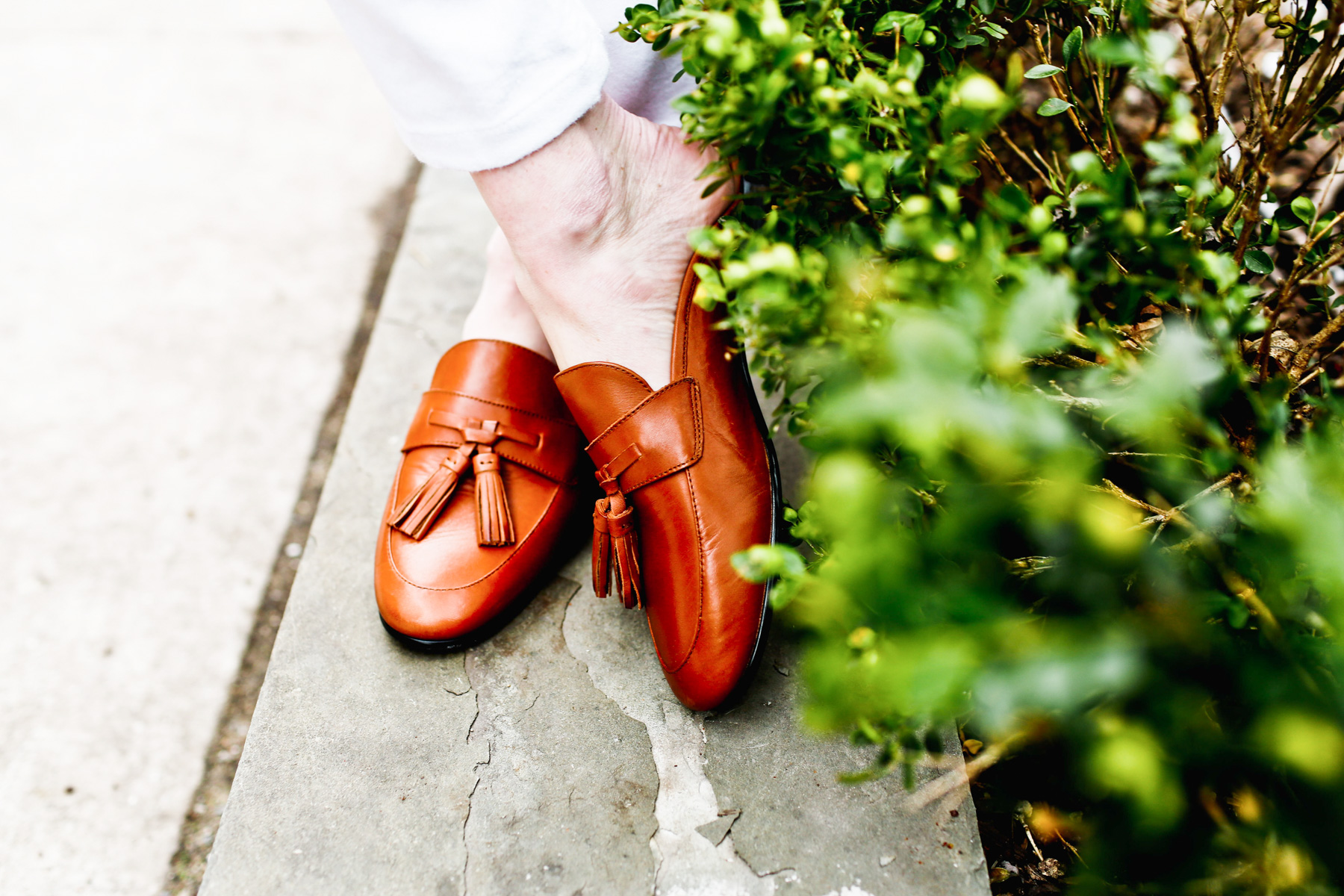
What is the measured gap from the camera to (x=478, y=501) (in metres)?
1.12

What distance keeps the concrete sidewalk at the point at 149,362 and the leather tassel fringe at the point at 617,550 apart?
72cm

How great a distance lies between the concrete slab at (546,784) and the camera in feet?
2.98

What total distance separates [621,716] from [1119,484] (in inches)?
27.9

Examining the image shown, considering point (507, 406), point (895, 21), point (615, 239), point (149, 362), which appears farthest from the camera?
point (149, 362)

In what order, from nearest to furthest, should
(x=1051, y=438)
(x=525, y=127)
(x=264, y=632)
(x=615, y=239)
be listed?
(x=1051, y=438) < (x=525, y=127) < (x=615, y=239) < (x=264, y=632)

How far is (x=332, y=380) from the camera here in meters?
1.65

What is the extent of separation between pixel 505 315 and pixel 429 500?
1.06 ft

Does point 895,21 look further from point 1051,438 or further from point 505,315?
point 505,315

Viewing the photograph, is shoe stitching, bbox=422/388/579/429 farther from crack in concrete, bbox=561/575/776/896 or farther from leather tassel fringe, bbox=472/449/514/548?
crack in concrete, bbox=561/575/776/896

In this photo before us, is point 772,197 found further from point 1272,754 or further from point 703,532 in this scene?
point 1272,754

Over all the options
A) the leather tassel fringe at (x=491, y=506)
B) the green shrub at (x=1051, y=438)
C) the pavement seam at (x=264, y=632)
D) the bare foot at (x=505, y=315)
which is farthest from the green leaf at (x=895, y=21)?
the pavement seam at (x=264, y=632)

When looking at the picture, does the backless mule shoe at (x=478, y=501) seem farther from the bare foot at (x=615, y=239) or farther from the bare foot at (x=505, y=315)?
the bare foot at (x=615, y=239)

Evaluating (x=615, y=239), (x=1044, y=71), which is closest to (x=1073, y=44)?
(x=1044, y=71)

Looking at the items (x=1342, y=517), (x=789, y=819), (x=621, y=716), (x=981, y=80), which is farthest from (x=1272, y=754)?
(x=621, y=716)
